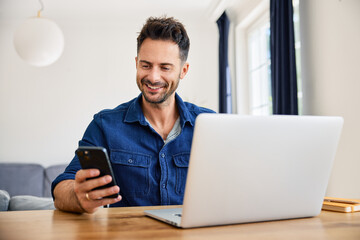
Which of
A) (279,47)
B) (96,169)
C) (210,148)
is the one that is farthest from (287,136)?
(279,47)

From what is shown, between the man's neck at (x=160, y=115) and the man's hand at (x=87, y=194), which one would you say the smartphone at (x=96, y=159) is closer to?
the man's hand at (x=87, y=194)

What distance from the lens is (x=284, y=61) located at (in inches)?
106

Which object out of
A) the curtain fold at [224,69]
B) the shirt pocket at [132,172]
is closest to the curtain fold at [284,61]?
the curtain fold at [224,69]

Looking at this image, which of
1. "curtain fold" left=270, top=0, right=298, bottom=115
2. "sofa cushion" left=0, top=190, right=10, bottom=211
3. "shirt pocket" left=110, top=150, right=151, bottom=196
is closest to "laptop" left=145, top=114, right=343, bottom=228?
"shirt pocket" left=110, top=150, right=151, bottom=196

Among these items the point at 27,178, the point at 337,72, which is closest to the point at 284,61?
the point at 337,72

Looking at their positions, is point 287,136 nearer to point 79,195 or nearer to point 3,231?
point 79,195

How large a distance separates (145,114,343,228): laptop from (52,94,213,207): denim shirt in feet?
1.66

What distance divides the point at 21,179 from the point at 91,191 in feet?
11.2

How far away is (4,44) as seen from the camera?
165 inches

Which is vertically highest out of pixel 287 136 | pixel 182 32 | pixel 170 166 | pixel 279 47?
pixel 279 47

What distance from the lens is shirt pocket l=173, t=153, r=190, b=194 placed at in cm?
145

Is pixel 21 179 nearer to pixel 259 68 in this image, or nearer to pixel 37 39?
pixel 37 39

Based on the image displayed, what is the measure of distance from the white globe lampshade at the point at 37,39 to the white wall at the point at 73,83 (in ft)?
5.34

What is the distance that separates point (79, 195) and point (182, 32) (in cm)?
101
